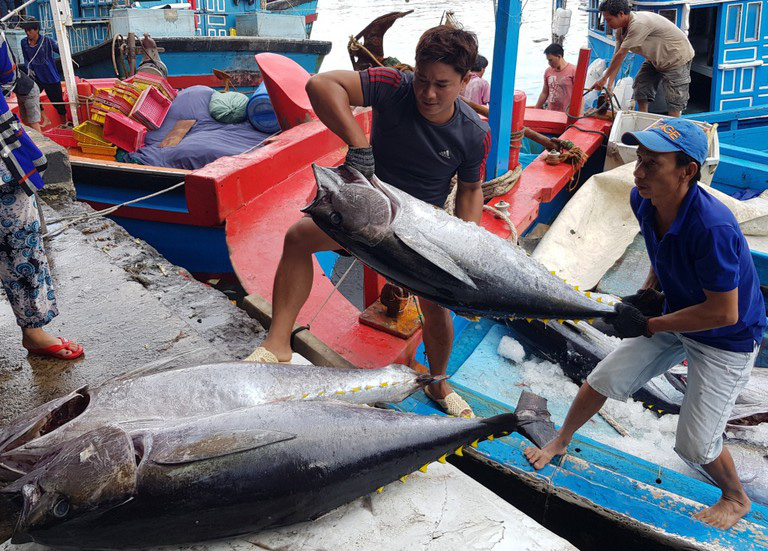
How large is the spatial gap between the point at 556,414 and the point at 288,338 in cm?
217

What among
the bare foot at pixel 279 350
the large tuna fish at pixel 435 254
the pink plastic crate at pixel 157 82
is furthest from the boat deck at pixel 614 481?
the pink plastic crate at pixel 157 82

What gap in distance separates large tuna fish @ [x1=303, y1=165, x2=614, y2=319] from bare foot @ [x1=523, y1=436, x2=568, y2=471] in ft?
3.11

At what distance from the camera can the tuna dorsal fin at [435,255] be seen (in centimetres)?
225

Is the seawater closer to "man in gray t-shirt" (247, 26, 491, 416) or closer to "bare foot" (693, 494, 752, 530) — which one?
"man in gray t-shirt" (247, 26, 491, 416)

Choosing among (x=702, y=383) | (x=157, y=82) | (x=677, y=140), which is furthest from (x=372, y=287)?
(x=157, y=82)

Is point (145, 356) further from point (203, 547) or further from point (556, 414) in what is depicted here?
point (556, 414)

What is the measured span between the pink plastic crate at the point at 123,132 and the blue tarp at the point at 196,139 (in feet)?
0.40

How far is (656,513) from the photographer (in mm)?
2717

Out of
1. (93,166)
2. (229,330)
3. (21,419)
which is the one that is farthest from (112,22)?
(21,419)

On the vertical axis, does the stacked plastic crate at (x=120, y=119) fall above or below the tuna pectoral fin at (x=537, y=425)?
above

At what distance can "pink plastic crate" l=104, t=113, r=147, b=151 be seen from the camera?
6.65 metres

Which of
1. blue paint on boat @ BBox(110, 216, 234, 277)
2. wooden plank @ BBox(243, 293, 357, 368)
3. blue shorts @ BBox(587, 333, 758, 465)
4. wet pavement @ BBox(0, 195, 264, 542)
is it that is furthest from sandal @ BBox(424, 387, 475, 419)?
blue paint on boat @ BBox(110, 216, 234, 277)

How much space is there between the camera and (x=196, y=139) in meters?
6.72

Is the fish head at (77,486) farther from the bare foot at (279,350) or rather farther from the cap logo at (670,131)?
the cap logo at (670,131)
